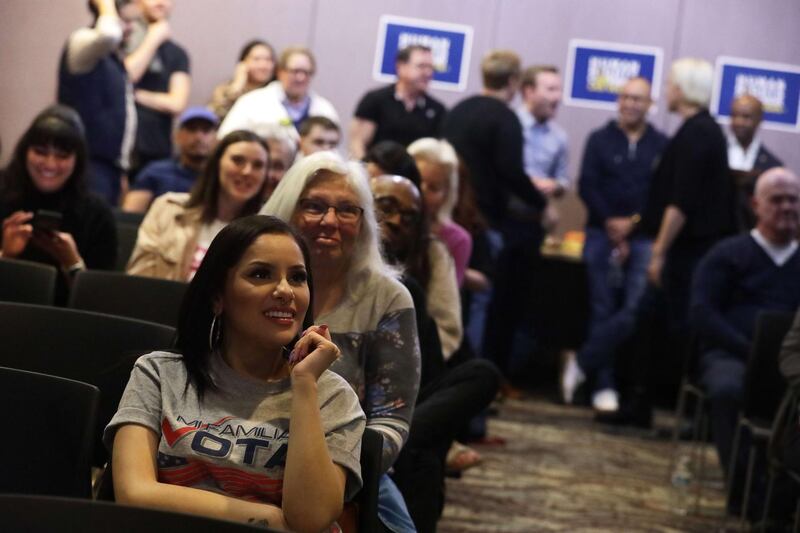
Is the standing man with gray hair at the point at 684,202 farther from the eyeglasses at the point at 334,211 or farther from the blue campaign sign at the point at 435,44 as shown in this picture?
the eyeglasses at the point at 334,211

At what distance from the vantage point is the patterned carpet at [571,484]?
16.8 feet

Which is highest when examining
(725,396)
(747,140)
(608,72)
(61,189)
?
(608,72)

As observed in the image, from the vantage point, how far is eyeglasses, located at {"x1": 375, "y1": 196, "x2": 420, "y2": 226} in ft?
12.9

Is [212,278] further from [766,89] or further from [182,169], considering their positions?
[766,89]

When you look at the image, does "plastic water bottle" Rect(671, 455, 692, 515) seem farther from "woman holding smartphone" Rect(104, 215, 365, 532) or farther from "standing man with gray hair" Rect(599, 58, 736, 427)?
"woman holding smartphone" Rect(104, 215, 365, 532)

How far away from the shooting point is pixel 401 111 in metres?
7.72

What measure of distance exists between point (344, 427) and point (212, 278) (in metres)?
0.38

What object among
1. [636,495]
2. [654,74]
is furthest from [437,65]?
[636,495]

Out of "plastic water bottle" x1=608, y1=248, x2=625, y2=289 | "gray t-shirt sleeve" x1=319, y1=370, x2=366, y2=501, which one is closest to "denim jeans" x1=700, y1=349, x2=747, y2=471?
"plastic water bottle" x1=608, y1=248, x2=625, y2=289

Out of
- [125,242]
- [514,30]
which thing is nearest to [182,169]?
[125,242]

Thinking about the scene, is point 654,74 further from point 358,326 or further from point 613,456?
point 358,326

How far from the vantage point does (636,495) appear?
5.75 metres

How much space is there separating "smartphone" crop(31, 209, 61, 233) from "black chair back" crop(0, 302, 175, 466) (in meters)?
1.37

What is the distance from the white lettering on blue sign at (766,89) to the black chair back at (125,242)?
569 cm
